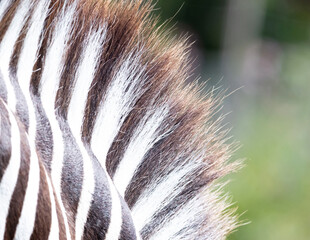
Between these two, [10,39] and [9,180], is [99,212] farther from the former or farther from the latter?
[10,39]

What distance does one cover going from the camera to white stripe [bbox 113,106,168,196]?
1336 mm

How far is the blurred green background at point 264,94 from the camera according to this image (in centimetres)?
523

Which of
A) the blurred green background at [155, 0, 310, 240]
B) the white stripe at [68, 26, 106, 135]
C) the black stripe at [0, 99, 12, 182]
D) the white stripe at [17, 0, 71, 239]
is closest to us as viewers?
the black stripe at [0, 99, 12, 182]

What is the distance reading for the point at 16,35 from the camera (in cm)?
122

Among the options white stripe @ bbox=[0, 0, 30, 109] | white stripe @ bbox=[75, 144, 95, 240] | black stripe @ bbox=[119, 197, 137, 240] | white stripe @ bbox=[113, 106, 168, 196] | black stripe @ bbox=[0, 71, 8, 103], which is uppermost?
white stripe @ bbox=[0, 0, 30, 109]

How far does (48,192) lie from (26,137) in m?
0.10

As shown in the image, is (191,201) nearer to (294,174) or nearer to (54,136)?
(54,136)

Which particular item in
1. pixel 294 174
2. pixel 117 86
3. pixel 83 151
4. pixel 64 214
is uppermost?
pixel 117 86

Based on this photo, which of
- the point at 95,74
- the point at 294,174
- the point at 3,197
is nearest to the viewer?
the point at 3,197

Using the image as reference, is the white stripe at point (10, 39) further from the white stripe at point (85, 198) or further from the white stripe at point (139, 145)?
the white stripe at point (139, 145)

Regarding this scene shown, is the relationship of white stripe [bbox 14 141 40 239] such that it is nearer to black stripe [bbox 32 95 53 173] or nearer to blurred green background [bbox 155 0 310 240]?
black stripe [bbox 32 95 53 173]

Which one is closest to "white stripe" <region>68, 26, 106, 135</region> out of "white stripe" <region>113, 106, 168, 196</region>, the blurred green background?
"white stripe" <region>113, 106, 168, 196</region>

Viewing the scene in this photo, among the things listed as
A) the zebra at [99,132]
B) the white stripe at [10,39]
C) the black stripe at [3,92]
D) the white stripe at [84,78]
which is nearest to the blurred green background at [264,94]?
the zebra at [99,132]

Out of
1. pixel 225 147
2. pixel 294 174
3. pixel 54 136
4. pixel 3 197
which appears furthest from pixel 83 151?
pixel 294 174
